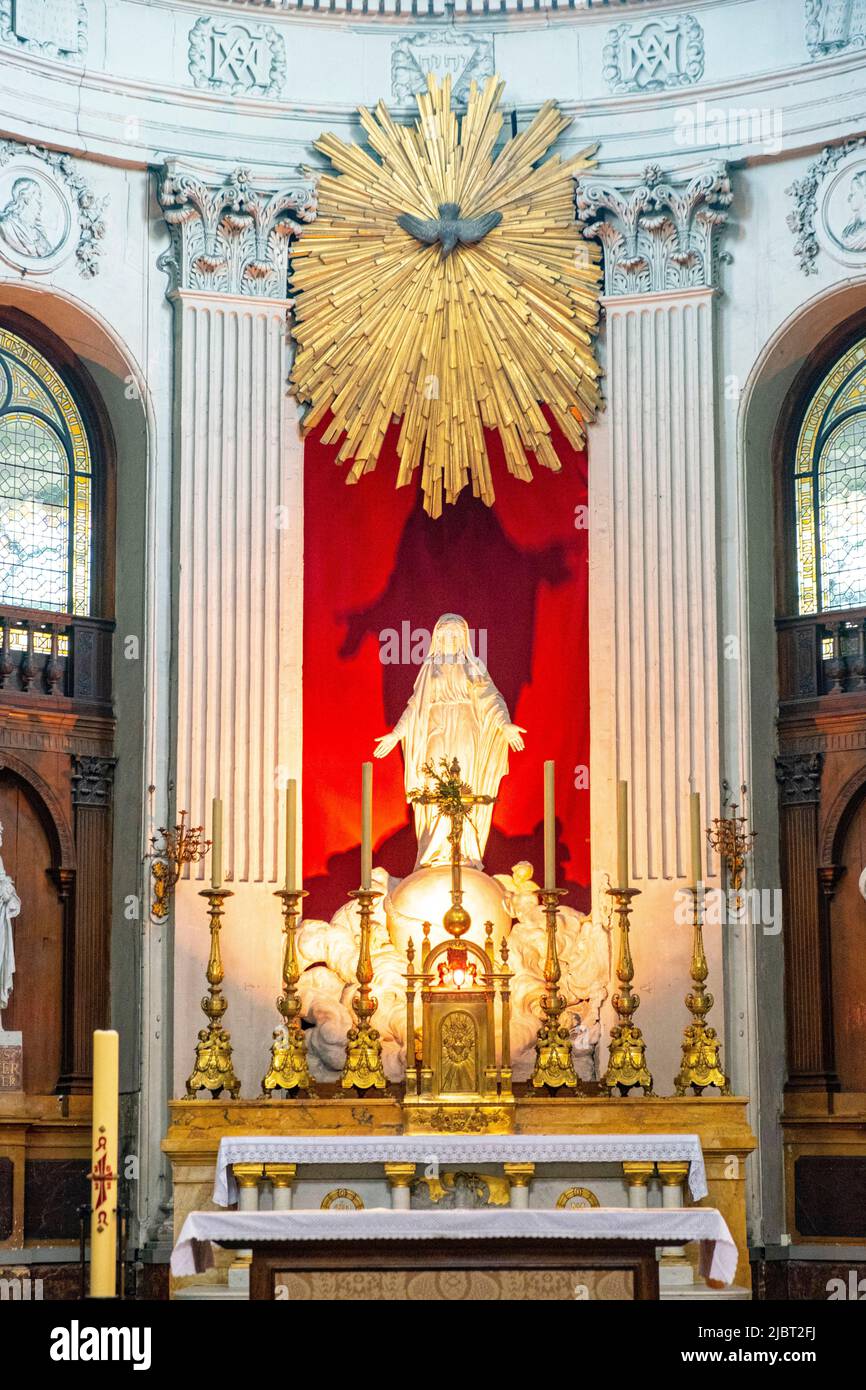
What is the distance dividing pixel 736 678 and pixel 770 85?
13.1ft

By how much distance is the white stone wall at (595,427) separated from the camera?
13.8 m

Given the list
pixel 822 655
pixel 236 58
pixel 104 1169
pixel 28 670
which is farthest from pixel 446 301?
pixel 104 1169

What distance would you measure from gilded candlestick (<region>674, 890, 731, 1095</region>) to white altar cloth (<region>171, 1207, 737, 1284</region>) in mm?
2891

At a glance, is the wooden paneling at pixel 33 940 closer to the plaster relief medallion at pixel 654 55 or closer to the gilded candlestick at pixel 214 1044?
the gilded candlestick at pixel 214 1044

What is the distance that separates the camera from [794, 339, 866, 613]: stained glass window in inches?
579

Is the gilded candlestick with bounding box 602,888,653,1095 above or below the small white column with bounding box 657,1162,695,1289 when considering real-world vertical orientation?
above

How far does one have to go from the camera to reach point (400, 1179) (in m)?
12.1

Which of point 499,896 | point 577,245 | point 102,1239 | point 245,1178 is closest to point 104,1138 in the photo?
point 102,1239

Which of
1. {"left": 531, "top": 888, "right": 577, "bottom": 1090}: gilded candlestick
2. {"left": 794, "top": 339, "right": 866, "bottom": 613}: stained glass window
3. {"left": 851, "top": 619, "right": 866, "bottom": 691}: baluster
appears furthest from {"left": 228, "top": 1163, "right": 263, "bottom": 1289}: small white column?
{"left": 794, "top": 339, "right": 866, "bottom": 613}: stained glass window

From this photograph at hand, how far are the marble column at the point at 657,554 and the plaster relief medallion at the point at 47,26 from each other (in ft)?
11.5

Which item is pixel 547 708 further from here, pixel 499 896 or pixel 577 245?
pixel 577 245

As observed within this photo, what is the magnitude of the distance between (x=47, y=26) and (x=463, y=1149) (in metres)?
7.81

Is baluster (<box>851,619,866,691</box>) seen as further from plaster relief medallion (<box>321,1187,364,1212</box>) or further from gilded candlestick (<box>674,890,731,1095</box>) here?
plaster relief medallion (<box>321,1187,364,1212</box>)

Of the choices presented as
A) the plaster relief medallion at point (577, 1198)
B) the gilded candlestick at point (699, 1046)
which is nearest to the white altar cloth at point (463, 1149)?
the plaster relief medallion at point (577, 1198)
